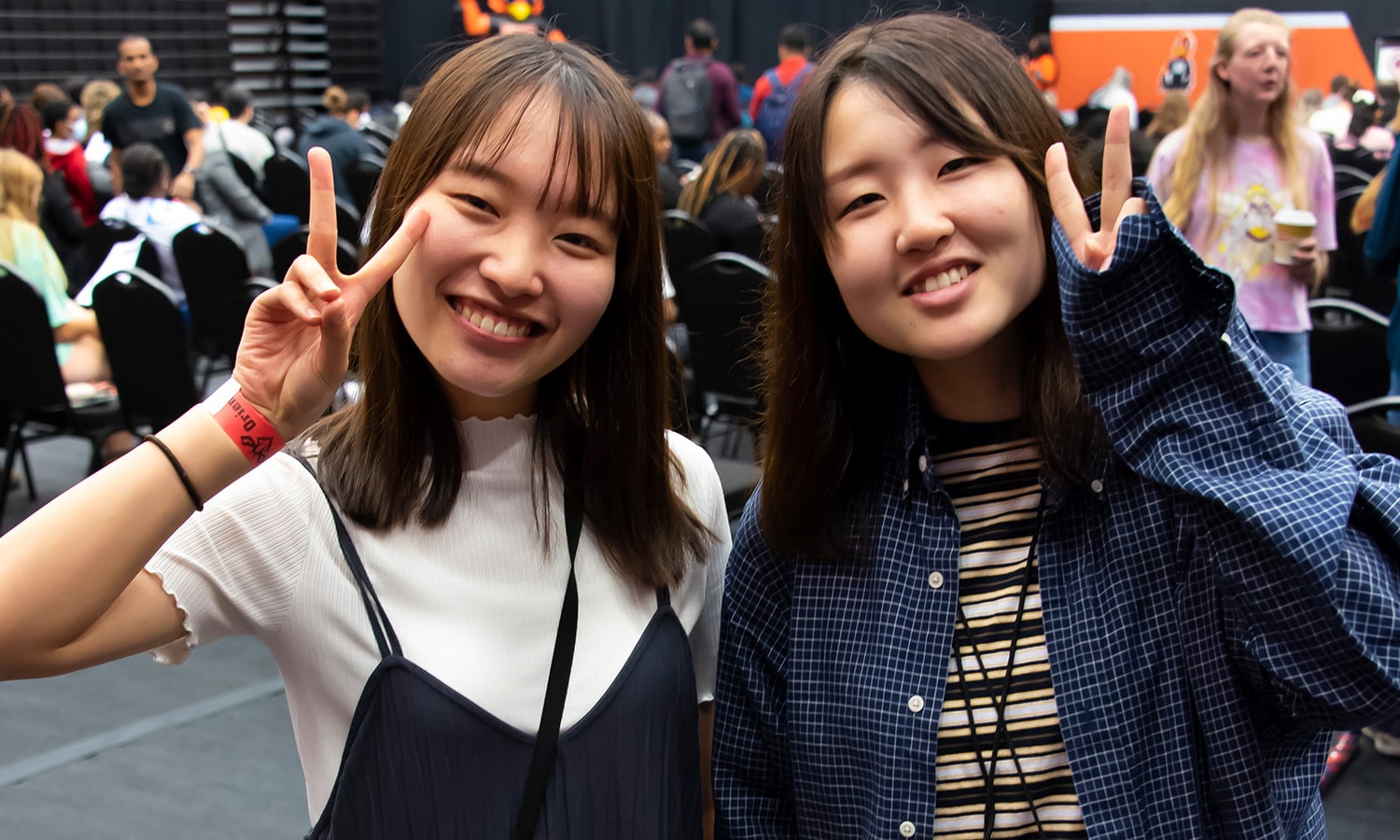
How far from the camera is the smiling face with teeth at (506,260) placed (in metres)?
1.12

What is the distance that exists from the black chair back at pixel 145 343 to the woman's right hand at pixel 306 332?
3463 mm

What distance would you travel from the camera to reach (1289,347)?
360cm

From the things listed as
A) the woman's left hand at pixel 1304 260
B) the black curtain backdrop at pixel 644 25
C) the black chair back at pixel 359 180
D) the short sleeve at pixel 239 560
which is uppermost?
the short sleeve at pixel 239 560

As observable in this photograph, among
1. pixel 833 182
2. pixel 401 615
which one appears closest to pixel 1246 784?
pixel 833 182

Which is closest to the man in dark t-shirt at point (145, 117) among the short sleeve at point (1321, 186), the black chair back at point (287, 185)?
the black chair back at point (287, 185)

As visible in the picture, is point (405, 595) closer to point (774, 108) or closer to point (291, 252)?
point (291, 252)

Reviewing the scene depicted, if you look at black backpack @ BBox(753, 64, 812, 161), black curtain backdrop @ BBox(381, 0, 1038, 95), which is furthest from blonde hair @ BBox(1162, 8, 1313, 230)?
black curtain backdrop @ BBox(381, 0, 1038, 95)

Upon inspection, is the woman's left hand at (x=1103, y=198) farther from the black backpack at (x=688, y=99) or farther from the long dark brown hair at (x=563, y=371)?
the black backpack at (x=688, y=99)

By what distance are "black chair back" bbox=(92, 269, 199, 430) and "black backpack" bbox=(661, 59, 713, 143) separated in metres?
7.42

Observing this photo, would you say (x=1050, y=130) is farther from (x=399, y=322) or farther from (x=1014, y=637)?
(x=399, y=322)

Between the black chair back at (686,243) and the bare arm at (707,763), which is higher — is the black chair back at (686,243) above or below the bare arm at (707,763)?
below

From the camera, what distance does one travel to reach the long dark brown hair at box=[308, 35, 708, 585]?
116 cm

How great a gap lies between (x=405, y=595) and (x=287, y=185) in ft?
27.1

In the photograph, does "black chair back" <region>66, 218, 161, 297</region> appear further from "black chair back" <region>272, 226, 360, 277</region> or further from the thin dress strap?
the thin dress strap
